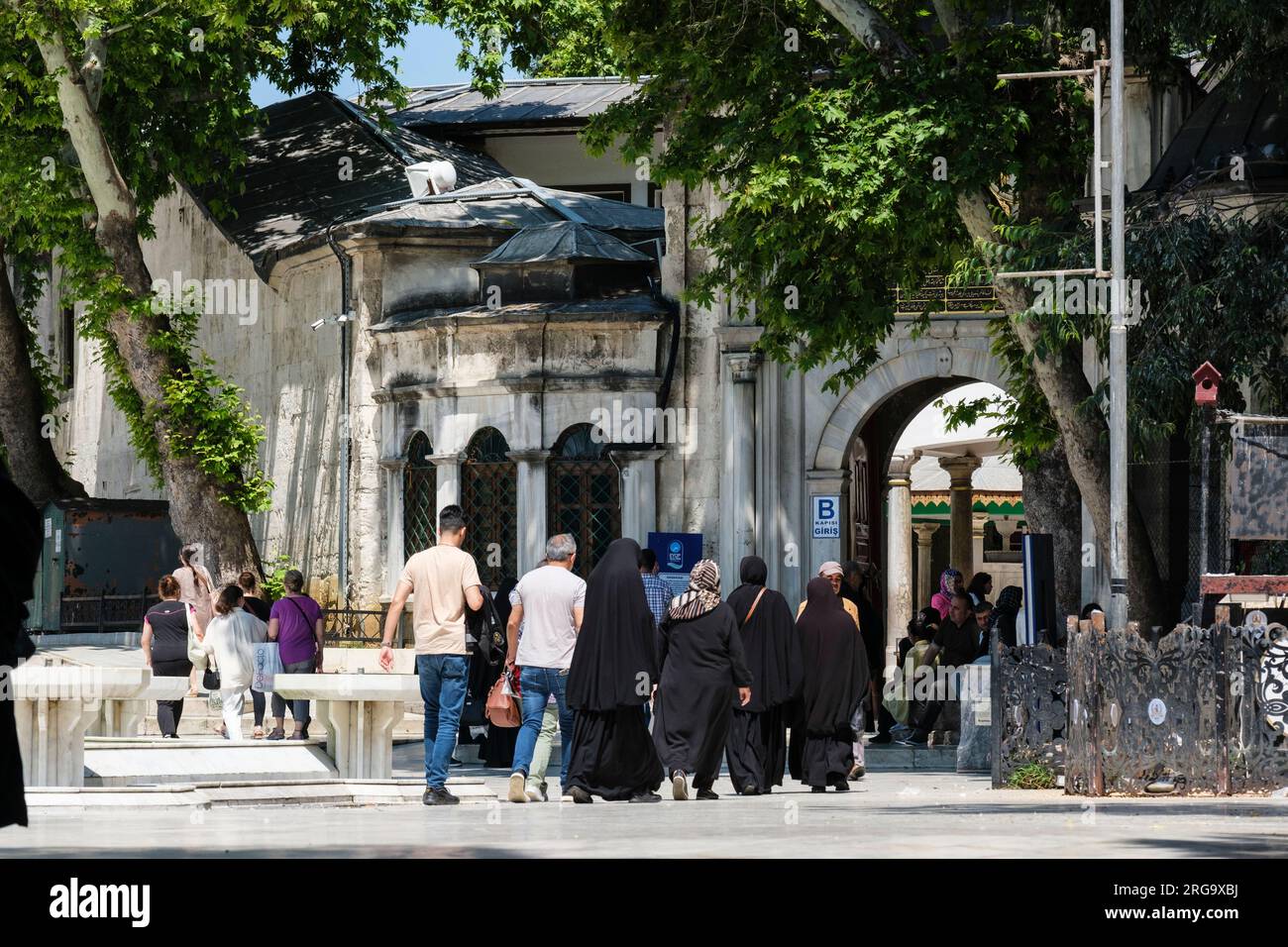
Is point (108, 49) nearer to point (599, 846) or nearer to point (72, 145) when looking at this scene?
point (72, 145)

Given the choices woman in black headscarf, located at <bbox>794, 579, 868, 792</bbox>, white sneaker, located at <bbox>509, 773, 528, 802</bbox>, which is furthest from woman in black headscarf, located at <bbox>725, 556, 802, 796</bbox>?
white sneaker, located at <bbox>509, 773, 528, 802</bbox>

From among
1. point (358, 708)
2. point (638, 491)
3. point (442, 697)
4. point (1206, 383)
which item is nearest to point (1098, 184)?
point (1206, 383)

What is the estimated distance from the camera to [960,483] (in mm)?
36375

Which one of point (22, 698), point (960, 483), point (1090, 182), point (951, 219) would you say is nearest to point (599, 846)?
point (22, 698)

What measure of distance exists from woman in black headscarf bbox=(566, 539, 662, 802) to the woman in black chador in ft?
1.80

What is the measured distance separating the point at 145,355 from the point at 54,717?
14.2 meters

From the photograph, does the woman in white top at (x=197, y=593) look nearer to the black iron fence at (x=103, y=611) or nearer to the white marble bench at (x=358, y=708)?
the white marble bench at (x=358, y=708)

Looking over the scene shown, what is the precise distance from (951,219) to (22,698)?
9.86 metres

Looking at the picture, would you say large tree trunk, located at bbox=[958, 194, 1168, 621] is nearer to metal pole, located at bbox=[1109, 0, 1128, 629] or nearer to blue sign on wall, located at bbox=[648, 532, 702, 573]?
metal pole, located at bbox=[1109, 0, 1128, 629]

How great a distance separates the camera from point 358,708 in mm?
13828

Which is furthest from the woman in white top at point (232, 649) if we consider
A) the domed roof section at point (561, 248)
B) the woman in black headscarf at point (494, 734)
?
the domed roof section at point (561, 248)

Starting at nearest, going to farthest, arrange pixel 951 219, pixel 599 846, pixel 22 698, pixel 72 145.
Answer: pixel 599 846 < pixel 22 698 < pixel 951 219 < pixel 72 145

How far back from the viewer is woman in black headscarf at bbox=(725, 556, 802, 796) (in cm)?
1530

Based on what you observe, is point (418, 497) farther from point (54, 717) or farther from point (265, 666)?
point (54, 717)
